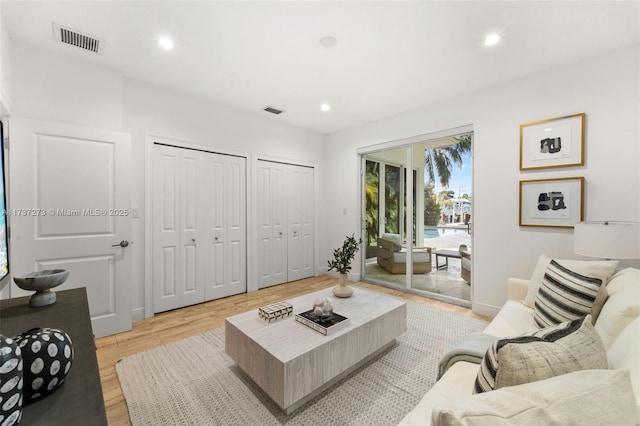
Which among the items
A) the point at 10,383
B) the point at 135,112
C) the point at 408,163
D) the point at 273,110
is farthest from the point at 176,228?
the point at 408,163

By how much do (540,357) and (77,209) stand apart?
3.36 meters

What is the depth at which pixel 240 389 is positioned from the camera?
1.85 meters

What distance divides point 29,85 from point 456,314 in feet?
15.5

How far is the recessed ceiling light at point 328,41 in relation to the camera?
2.22m

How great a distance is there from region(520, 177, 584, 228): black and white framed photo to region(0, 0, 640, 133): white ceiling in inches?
45.1

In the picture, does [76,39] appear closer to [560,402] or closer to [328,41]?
[328,41]

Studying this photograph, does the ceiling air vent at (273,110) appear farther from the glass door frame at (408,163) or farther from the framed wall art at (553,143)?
the framed wall art at (553,143)

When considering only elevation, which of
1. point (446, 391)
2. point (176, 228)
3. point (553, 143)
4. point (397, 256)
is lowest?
point (446, 391)

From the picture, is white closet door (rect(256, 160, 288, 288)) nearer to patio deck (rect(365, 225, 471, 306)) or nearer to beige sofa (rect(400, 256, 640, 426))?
patio deck (rect(365, 225, 471, 306))

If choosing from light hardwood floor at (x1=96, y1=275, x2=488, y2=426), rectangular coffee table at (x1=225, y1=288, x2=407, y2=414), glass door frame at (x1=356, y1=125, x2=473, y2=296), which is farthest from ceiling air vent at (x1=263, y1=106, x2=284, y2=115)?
rectangular coffee table at (x1=225, y1=288, x2=407, y2=414)

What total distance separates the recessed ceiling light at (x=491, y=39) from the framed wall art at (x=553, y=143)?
40.3 inches

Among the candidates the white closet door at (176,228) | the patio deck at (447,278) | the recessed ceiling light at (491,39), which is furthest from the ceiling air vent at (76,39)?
the patio deck at (447,278)

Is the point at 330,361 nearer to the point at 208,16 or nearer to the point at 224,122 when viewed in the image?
the point at 208,16

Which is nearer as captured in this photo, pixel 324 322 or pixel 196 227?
pixel 324 322
